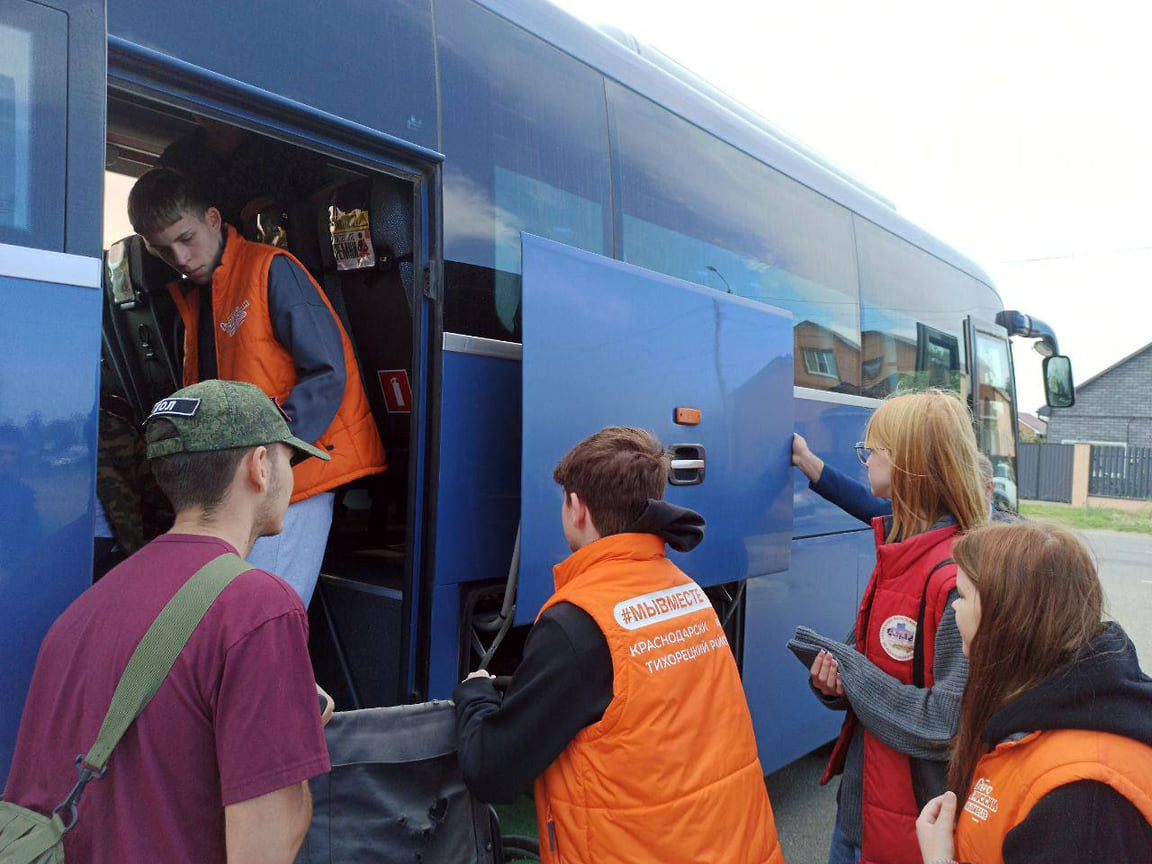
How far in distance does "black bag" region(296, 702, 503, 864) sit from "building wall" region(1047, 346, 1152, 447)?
143ft

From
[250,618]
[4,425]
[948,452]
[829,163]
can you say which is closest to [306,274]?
[4,425]

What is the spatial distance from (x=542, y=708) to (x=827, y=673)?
0.86 metres

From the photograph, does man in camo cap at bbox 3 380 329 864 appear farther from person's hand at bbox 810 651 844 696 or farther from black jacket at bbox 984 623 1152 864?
person's hand at bbox 810 651 844 696

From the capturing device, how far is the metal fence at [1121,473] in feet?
99.4

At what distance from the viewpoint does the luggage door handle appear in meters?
3.20

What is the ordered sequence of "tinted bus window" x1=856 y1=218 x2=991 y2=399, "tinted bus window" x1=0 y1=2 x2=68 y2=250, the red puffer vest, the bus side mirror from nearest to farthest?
1. "tinted bus window" x1=0 y1=2 x2=68 y2=250
2. the red puffer vest
3. "tinted bus window" x1=856 y1=218 x2=991 y2=399
4. the bus side mirror

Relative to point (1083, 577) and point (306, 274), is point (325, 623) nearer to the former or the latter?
point (306, 274)

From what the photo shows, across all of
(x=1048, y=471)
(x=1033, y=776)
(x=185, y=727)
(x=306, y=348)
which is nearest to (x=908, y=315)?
(x=306, y=348)

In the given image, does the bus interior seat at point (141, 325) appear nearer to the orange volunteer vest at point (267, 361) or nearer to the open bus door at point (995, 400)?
the orange volunteer vest at point (267, 361)

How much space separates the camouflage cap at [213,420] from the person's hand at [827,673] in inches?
57.7

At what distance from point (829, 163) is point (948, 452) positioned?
3.75 meters

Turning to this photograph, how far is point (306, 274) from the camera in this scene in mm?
2891

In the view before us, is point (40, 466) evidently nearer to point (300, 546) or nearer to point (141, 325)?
point (300, 546)

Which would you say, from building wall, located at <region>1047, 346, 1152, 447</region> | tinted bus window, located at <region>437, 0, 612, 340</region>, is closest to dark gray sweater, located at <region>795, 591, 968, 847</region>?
tinted bus window, located at <region>437, 0, 612, 340</region>
